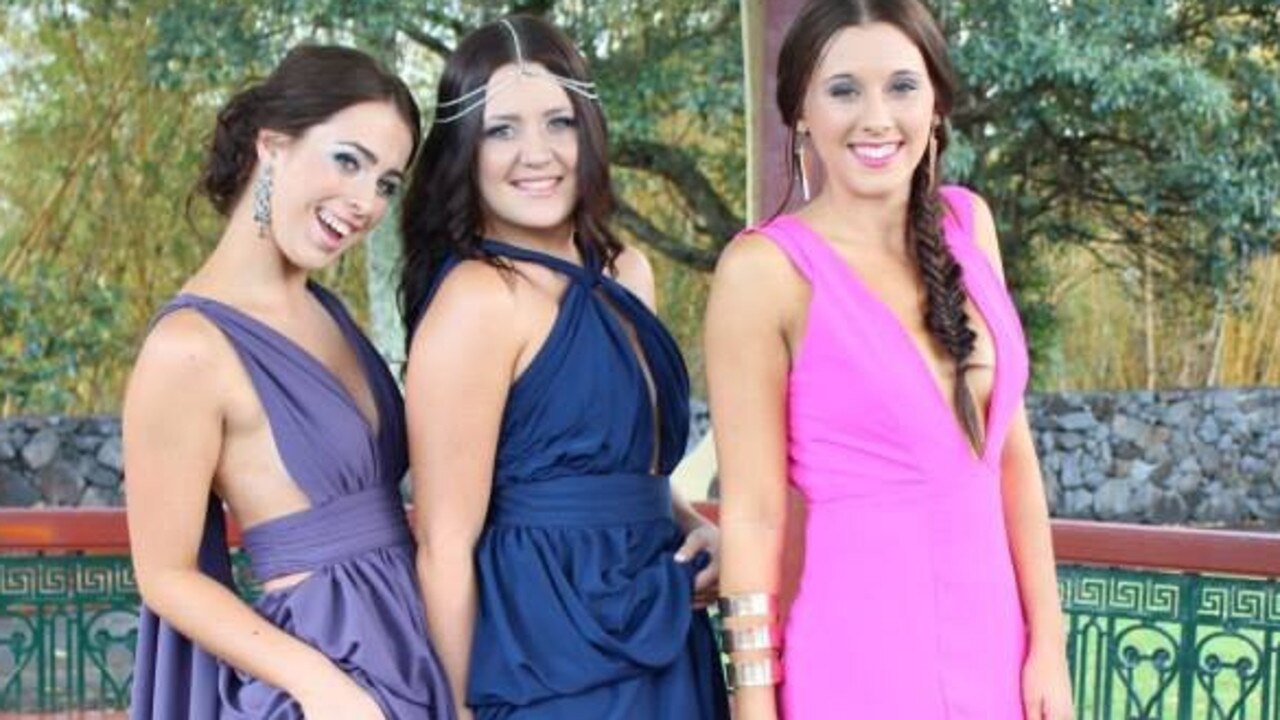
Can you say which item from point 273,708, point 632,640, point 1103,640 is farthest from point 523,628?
point 1103,640

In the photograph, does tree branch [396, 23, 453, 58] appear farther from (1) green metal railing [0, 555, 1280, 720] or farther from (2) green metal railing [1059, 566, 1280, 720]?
(2) green metal railing [1059, 566, 1280, 720]

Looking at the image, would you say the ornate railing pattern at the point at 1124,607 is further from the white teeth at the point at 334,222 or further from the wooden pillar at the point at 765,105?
the white teeth at the point at 334,222

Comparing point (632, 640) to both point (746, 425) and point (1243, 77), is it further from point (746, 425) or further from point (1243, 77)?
point (1243, 77)

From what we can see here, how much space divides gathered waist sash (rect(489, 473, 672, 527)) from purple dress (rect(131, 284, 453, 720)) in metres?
0.12

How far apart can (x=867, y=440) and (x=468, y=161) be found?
51 centimetres

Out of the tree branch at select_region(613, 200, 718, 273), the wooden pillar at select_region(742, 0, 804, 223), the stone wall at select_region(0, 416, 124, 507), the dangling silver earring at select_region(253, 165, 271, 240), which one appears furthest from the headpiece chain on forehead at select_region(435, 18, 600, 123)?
the stone wall at select_region(0, 416, 124, 507)

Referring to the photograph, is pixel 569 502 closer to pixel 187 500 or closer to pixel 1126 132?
pixel 187 500

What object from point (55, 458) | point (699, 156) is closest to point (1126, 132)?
point (699, 156)

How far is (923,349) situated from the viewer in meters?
1.60

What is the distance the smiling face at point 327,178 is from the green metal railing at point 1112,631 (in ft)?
4.87

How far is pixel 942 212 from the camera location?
1696mm

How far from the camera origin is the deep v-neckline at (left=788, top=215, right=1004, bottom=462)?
158 centimetres

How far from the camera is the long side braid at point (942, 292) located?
5.23 ft

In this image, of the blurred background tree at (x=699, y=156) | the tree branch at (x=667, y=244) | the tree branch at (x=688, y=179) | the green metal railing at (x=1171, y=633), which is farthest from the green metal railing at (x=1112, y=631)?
the tree branch at (x=667, y=244)
